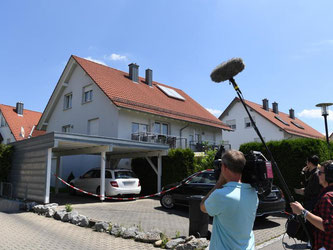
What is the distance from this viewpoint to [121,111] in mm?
19391

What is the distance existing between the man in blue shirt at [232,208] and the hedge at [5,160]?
15987 millimetres

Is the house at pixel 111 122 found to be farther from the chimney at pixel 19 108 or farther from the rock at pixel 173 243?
the chimney at pixel 19 108

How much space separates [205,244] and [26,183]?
34.9 feet

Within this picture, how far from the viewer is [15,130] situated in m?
30.0

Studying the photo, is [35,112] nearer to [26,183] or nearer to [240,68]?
[26,183]

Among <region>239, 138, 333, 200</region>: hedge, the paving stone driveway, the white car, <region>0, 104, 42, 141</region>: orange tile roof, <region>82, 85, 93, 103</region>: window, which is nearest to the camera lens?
the paving stone driveway

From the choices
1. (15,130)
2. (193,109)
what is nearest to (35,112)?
(15,130)

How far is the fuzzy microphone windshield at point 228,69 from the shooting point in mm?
2924

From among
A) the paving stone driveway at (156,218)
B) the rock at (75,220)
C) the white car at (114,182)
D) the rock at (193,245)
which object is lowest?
the paving stone driveway at (156,218)

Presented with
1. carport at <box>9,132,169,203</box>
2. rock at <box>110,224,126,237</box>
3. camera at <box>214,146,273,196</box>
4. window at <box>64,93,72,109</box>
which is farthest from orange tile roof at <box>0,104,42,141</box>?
camera at <box>214,146,273,196</box>

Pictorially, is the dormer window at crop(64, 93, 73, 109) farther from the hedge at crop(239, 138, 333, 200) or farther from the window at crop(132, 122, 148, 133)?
the hedge at crop(239, 138, 333, 200)

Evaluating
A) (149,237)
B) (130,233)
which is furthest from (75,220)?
(149,237)

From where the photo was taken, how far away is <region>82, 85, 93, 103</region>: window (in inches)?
864

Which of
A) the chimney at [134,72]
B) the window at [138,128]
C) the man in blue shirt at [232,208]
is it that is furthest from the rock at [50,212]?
the chimney at [134,72]
